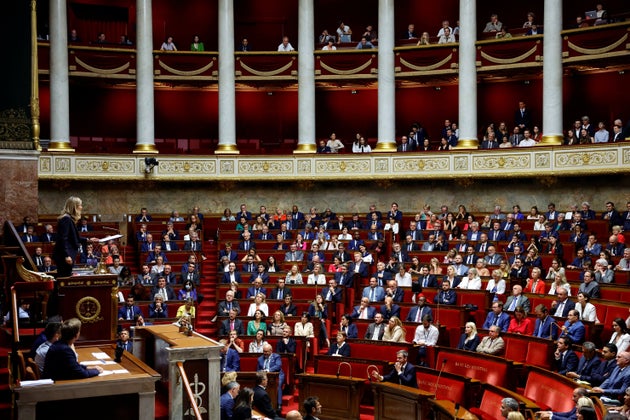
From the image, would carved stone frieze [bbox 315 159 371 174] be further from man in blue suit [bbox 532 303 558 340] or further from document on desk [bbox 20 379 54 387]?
document on desk [bbox 20 379 54 387]

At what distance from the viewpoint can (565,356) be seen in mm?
8836

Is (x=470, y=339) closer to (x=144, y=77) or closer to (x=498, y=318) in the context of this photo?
(x=498, y=318)

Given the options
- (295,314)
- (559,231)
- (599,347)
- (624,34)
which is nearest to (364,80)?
(624,34)

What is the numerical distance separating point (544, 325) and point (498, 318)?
2.69ft

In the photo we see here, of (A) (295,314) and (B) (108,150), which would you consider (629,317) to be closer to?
(A) (295,314)

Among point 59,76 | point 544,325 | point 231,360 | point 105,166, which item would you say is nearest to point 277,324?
point 231,360

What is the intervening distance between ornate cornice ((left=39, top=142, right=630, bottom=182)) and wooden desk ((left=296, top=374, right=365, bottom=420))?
9.21 meters

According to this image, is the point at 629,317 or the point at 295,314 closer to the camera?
the point at 629,317

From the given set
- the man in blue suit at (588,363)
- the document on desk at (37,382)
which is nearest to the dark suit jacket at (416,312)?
the man in blue suit at (588,363)

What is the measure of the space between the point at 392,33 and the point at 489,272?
28.8 feet

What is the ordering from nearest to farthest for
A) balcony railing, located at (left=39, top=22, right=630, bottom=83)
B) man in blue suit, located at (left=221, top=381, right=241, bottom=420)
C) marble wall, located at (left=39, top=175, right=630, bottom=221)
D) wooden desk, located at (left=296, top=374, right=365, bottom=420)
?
1. man in blue suit, located at (left=221, top=381, right=241, bottom=420)
2. wooden desk, located at (left=296, top=374, right=365, bottom=420)
3. marble wall, located at (left=39, top=175, right=630, bottom=221)
4. balcony railing, located at (left=39, top=22, right=630, bottom=83)

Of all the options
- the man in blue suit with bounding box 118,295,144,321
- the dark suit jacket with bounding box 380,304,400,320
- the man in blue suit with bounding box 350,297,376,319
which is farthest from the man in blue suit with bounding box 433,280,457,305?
the man in blue suit with bounding box 118,295,144,321

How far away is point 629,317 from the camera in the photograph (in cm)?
908

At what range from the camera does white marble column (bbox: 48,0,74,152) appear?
18.9m
